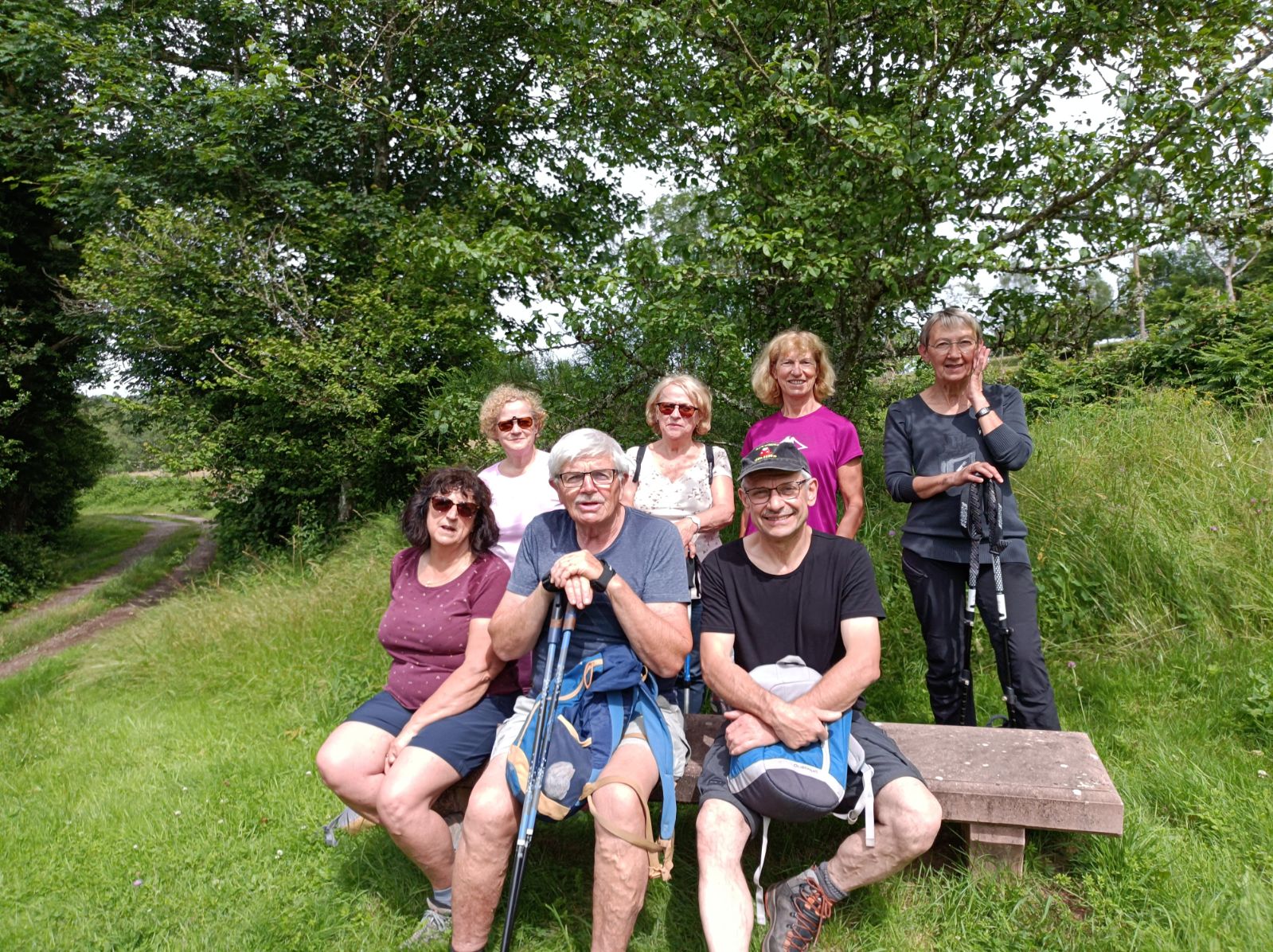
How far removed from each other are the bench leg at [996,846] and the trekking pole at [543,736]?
4.53 ft

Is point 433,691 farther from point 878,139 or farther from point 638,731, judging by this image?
point 878,139

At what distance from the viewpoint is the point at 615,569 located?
264 centimetres

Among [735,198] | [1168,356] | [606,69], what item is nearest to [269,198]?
[606,69]

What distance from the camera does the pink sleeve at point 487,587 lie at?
3045mm

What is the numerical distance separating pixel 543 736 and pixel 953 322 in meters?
2.12

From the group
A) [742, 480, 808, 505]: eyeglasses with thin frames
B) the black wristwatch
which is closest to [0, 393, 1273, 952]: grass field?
the black wristwatch

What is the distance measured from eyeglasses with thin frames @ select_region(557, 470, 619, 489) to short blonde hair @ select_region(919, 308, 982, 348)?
1.40 meters

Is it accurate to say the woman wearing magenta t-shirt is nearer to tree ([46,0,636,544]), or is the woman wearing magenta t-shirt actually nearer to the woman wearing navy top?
the woman wearing navy top

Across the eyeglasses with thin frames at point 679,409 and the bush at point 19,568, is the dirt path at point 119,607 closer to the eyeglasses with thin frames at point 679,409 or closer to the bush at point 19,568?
the bush at point 19,568

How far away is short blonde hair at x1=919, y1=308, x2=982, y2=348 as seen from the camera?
3015 millimetres

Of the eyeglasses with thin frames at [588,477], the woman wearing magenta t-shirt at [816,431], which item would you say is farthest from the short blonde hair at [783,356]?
the eyeglasses with thin frames at [588,477]

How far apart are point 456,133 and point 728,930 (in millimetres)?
5048

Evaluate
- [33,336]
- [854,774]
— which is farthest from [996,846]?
[33,336]

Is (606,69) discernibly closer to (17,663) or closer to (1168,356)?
(1168,356)
